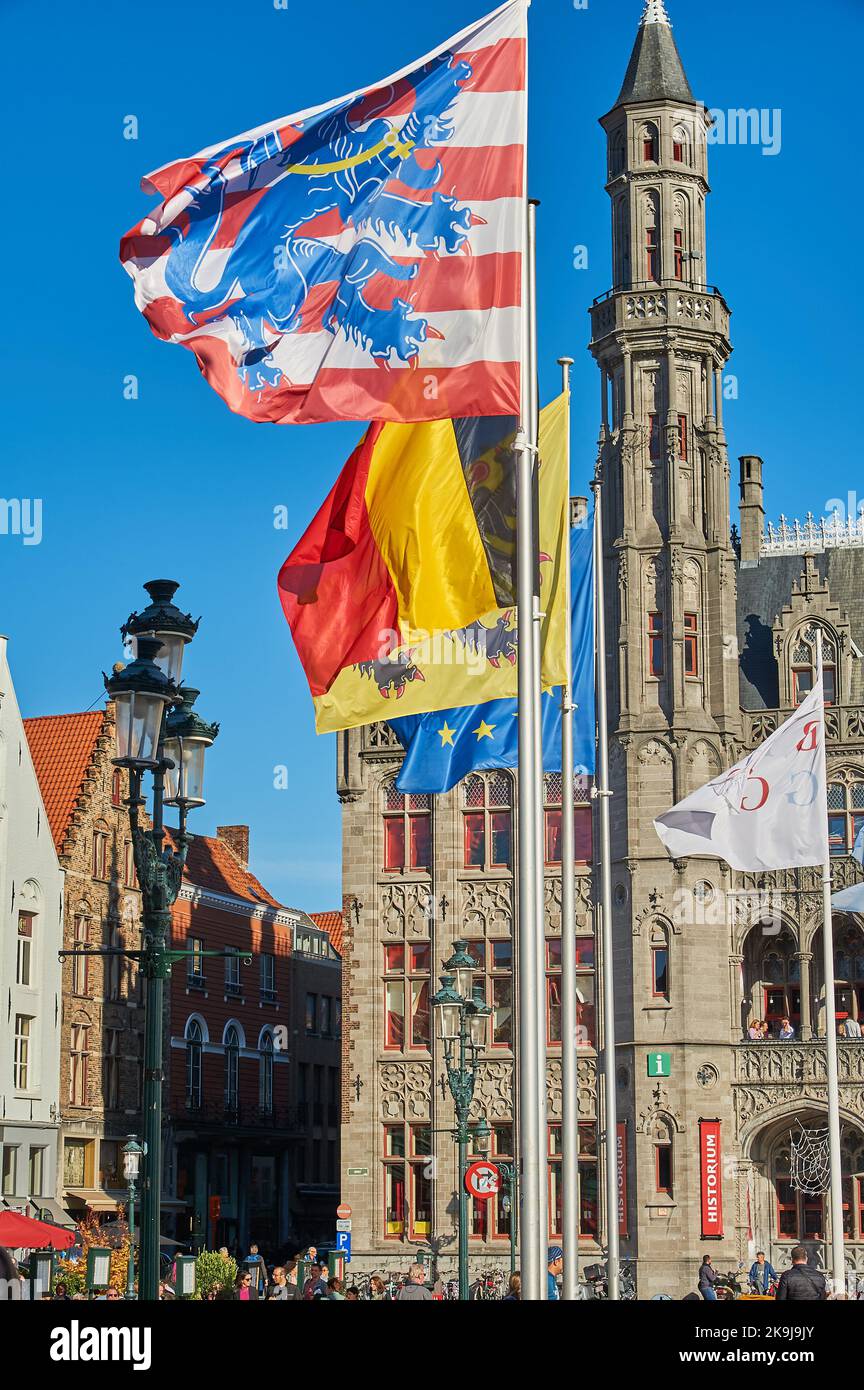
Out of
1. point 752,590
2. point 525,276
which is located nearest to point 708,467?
point 752,590

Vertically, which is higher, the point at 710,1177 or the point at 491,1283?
the point at 710,1177

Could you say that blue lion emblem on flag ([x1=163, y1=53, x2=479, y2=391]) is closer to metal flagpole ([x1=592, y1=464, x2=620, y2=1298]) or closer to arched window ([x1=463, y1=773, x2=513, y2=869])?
metal flagpole ([x1=592, y1=464, x2=620, y2=1298])

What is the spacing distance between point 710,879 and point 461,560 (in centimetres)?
3763

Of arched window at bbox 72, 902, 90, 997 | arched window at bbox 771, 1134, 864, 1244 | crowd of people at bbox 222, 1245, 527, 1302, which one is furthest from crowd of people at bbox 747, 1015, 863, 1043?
arched window at bbox 72, 902, 90, 997

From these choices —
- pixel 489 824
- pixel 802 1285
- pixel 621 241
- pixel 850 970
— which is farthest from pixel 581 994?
pixel 802 1285

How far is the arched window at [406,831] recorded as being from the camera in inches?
2249

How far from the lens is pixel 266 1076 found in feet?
237

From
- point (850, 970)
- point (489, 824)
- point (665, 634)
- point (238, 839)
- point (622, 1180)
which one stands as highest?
point (665, 634)

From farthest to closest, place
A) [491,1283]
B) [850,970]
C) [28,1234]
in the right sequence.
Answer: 1. [850,970]
2. [491,1283]
3. [28,1234]

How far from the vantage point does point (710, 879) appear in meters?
53.4

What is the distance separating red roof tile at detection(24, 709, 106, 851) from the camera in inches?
2443

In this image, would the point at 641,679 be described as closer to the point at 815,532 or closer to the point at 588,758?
the point at 815,532

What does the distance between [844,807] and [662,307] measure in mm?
14542

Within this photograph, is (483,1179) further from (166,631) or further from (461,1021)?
(166,631)
